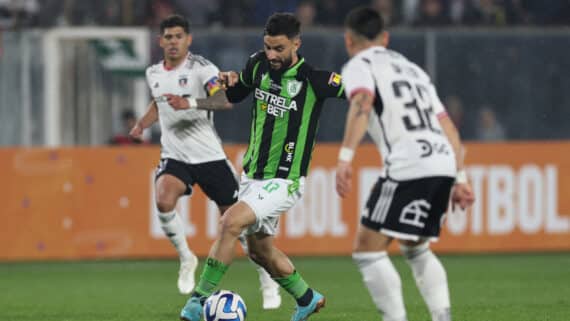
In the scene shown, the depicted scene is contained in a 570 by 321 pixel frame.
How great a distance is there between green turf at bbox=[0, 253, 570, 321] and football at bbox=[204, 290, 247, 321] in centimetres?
97

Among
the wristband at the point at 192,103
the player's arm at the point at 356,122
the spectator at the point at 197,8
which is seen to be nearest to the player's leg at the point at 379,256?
the player's arm at the point at 356,122

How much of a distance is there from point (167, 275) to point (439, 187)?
24.7ft

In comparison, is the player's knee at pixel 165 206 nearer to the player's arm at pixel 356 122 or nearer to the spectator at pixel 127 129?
the player's arm at pixel 356 122

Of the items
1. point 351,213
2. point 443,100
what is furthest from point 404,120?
point 443,100

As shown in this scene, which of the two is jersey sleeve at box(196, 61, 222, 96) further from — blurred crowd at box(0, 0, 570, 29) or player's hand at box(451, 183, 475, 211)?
blurred crowd at box(0, 0, 570, 29)

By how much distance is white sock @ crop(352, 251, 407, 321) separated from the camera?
7.35 metres

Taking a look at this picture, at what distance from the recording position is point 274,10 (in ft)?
64.6

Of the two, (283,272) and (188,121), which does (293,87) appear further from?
(188,121)

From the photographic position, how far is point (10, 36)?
63.4 feet

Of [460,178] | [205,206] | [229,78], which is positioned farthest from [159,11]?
[460,178]

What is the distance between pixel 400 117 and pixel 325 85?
72.3 inches

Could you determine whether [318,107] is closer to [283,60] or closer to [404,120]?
[283,60]

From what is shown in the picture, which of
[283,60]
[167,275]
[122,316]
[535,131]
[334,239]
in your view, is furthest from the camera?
[535,131]

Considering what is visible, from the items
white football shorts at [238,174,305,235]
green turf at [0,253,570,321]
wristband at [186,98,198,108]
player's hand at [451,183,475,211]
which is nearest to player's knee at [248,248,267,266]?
white football shorts at [238,174,305,235]
